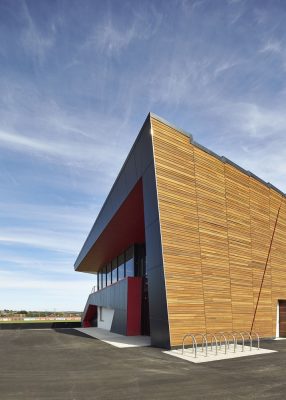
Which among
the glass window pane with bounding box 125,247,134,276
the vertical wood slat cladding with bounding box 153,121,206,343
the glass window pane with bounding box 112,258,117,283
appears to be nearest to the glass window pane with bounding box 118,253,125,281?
the glass window pane with bounding box 125,247,134,276

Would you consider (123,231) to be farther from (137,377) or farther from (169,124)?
(137,377)

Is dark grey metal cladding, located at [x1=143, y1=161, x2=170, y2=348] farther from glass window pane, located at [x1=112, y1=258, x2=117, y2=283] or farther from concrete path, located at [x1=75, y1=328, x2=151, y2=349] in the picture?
glass window pane, located at [x1=112, y1=258, x2=117, y2=283]

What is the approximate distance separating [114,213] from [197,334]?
398 inches

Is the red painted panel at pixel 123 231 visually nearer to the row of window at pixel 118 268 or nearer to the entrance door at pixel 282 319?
the row of window at pixel 118 268

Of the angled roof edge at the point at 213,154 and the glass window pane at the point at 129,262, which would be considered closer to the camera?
the angled roof edge at the point at 213,154

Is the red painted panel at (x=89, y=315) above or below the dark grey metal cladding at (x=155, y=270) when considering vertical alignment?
below

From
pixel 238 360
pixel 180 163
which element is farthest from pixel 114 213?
pixel 238 360

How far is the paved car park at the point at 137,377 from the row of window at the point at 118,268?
1702 centimetres

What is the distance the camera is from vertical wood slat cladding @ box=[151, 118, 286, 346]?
49.8 feet

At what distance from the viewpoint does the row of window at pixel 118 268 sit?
98.9 feet

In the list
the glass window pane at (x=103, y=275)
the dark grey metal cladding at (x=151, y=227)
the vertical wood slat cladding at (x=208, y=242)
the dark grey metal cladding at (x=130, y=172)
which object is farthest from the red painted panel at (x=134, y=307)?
the glass window pane at (x=103, y=275)

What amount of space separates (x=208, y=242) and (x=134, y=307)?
8.27 meters

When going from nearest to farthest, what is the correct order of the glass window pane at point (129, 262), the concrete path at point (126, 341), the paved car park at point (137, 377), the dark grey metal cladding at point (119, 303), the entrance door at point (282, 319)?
the paved car park at point (137, 377) < the concrete path at point (126, 341) < the entrance door at point (282, 319) < the dark grey metal cladding at point (119, 303) < the glass window pane at point (129, 262)

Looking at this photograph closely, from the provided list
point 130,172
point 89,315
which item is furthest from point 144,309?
point 89,315
